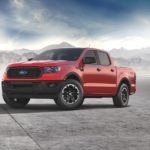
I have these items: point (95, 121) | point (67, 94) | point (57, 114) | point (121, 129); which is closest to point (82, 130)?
point (121, 129)

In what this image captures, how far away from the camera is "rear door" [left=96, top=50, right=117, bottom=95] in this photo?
17.1m

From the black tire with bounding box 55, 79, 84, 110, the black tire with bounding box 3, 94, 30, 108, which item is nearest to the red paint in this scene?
the black tire with bounding box 55, 79, 84, 110

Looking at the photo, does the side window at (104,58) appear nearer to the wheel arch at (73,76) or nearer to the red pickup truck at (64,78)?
the red pickup truck at (64,78)

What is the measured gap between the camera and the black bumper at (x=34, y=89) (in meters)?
15.4

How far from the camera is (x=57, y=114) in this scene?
14.3m

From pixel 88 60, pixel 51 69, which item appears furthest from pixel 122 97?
pixel 51 69

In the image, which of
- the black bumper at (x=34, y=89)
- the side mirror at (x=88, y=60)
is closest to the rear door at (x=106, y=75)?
the side mirror at (x=88, y=60)

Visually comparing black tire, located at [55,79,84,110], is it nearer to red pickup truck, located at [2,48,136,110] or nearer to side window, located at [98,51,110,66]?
red pickup truck, located at [2,48,136,110]

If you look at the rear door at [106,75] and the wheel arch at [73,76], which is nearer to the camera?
the wheel arch at [73,76]

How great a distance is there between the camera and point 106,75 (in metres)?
17.2

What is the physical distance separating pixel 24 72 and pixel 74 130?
17.0 feet

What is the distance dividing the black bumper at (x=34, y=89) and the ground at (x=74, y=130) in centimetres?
45

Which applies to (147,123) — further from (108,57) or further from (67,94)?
(108,57)

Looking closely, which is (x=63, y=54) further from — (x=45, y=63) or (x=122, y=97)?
(x=122, y=97)
